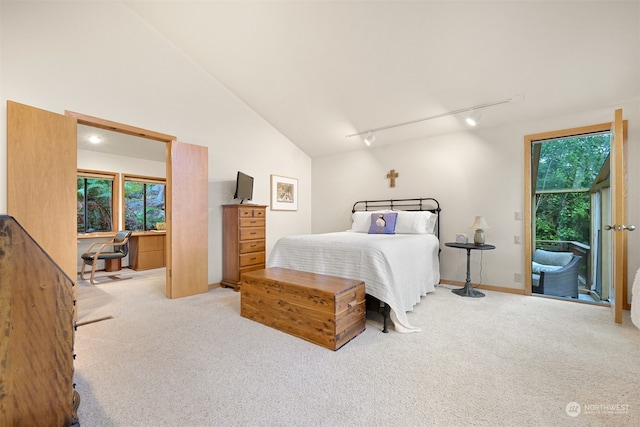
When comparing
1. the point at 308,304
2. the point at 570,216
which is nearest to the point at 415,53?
the point at 308,304

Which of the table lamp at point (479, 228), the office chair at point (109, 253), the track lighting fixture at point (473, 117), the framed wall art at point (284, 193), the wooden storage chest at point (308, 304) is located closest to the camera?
the wooden storage chest at point (308, 304)

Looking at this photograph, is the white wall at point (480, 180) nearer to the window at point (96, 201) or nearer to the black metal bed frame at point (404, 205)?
the black metal bed frame at point (404, 205)

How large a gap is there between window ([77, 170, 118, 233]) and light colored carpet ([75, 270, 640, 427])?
3.72 meters

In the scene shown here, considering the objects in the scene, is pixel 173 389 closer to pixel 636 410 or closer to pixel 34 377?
pixel 34 377

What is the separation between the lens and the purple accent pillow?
13.3 ft

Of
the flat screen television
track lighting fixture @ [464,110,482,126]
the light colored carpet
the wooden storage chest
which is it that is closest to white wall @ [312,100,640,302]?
track lighting fixture @ [464,110,482,126]

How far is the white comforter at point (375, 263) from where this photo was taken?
250 cm

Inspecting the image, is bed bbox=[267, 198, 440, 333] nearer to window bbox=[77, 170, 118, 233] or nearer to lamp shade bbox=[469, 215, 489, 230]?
lamp shade bbox=[469, 215, 489, 230]

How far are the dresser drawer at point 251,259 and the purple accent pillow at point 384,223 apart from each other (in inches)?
68.5

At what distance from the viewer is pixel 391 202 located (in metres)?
4.85

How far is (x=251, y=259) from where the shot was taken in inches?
164

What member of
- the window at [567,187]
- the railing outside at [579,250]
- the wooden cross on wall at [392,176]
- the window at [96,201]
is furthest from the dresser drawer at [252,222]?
the railing outside at [579,250]

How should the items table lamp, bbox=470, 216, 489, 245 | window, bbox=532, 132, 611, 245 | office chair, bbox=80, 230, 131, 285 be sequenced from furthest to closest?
window, bbox=532, 132, 611, 245 → office chair, bbox=80, 230, 131, 285 → table lamp, bbox=470, 216, 489, 245

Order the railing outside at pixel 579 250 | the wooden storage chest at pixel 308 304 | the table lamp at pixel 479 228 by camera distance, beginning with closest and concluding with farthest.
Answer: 1. the wooden storage chest at pixel 308 304
2. the table lamp at pixel 479 228
3. the railing outside at pixel 579 250
